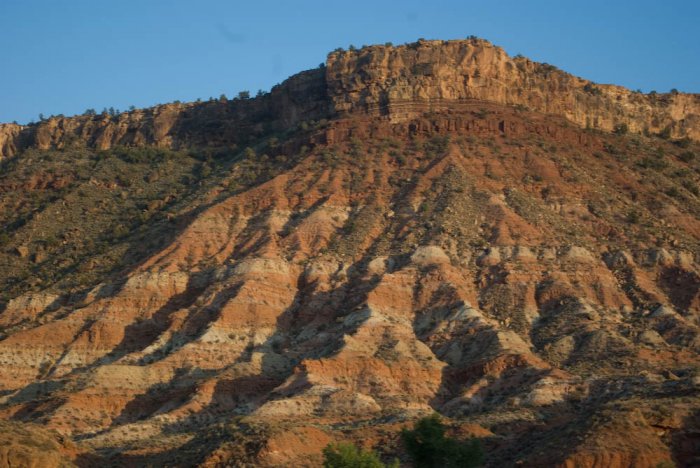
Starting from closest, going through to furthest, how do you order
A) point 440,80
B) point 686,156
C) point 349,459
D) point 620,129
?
point 349,459
point 440,80
point 686,156
point 620,129

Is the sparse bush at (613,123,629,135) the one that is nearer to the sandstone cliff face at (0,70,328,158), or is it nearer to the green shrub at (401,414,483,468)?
the sandstone cliff face at (0,70,328,158)

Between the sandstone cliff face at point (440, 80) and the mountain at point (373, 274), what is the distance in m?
0.18

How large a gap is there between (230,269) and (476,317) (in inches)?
630

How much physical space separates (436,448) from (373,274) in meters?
23.9

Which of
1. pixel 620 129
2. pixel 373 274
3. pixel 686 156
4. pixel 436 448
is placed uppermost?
pixel 620 129

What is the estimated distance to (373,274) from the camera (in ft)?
259

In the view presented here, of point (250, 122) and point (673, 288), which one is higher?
point (250, 122)

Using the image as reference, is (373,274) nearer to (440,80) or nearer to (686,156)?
(440,80)

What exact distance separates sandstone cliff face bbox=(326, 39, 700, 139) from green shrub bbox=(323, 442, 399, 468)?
4743 centimetres

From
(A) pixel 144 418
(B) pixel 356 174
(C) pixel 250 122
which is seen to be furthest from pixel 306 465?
(C) pixel 250 122

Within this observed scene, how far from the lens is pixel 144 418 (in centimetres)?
6938

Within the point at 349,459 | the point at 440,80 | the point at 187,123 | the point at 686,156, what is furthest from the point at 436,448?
the point at 187,123

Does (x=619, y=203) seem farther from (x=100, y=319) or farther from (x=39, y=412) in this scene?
(x=39, y=412)

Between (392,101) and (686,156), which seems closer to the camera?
(392,101)
